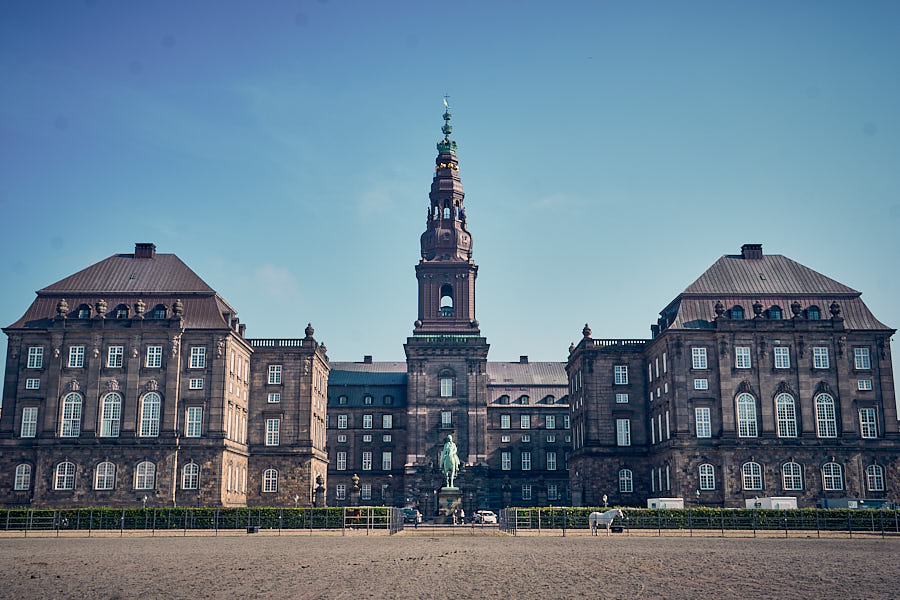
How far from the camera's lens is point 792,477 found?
7462 centimetres

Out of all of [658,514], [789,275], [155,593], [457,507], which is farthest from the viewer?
[789,275]

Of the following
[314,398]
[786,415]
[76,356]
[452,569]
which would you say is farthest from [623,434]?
[452,569]

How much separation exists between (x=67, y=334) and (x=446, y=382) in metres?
42.0

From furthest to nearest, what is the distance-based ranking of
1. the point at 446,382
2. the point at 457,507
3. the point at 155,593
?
the point at 446,382
the point at 457,507
the point at 155,593

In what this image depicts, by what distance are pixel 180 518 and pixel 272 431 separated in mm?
28110

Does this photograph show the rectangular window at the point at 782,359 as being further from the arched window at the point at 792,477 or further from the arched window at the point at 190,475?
the arched window at the point at 190,475

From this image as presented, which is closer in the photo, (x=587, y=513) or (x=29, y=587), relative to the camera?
(x=29, y=587)

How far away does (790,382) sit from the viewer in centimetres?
7694

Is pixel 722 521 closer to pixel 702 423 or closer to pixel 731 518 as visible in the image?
pixel 731 518

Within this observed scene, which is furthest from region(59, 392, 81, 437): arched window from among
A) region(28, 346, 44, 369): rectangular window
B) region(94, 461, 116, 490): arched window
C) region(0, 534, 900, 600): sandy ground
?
region(0, 534, 900, 600): sandy ground

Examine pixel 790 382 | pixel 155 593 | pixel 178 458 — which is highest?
pixel 790 382

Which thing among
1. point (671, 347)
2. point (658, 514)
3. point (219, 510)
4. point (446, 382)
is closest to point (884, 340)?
point (671, 347)

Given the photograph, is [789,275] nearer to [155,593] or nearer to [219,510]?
[219,510]

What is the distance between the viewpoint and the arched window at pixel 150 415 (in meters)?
76.6
